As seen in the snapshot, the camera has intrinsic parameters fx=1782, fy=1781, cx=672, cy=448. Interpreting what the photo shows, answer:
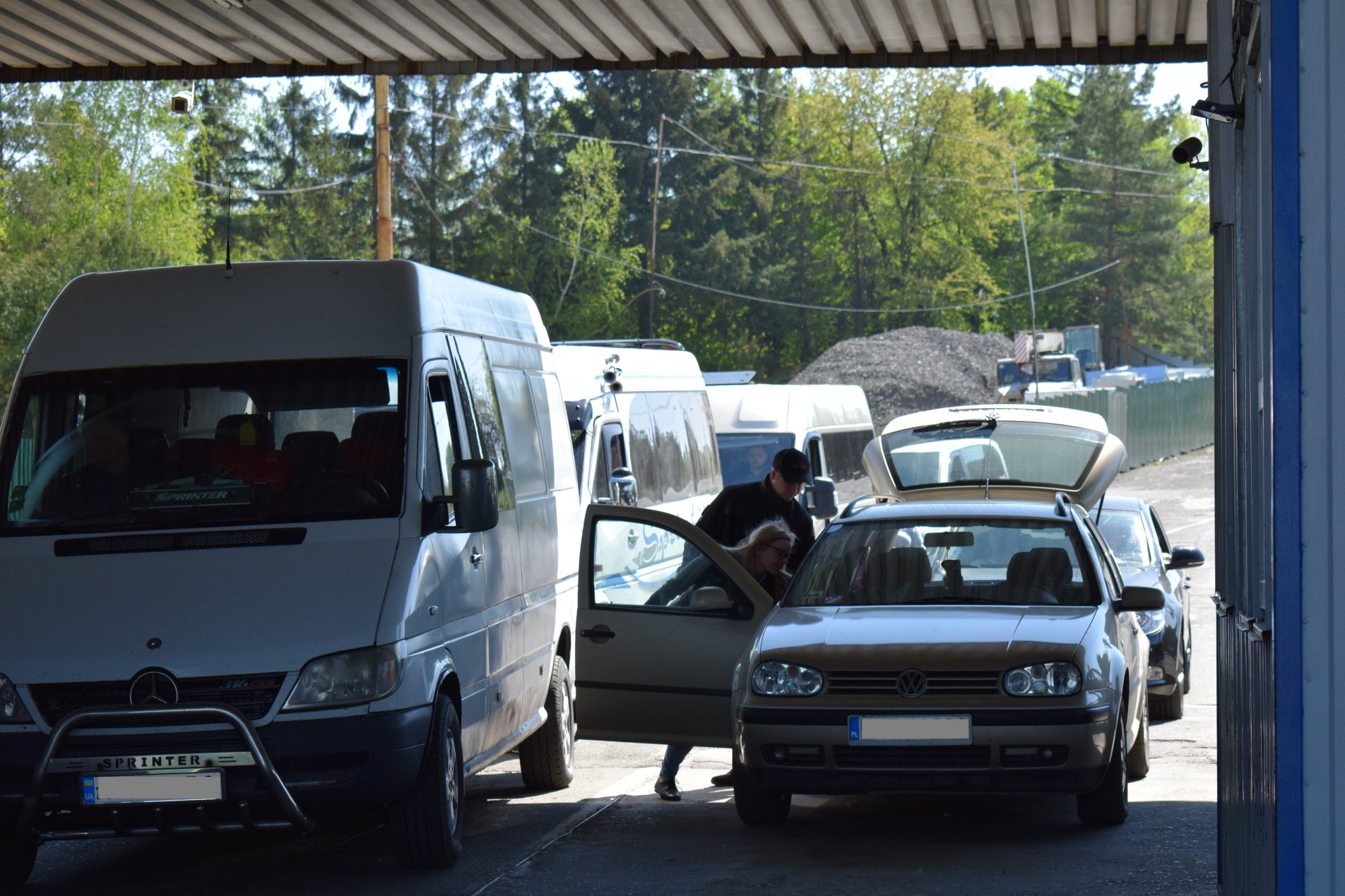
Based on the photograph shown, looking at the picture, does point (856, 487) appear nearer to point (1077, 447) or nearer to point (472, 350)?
point (1077, 447)

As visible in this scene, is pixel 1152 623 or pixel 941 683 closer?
pixel 941 683

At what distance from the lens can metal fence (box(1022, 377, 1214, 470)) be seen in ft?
143

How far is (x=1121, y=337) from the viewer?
96375 millimetres

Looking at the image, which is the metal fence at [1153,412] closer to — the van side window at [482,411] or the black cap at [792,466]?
the black cap at [792,466]

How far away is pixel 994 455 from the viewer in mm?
13969

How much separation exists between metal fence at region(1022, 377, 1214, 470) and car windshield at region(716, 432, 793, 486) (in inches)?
880

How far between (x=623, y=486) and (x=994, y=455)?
292 cm

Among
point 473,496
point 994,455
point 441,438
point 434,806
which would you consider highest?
point 441,438

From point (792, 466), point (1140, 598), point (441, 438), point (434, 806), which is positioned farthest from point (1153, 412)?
point (434, 806)

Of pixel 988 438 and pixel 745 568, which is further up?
pixel 988 438

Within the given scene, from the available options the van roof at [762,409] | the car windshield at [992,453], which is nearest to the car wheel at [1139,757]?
the car windshield at [992,453]

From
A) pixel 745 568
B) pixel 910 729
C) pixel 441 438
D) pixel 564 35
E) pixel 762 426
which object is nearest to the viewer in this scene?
pixel 910 729

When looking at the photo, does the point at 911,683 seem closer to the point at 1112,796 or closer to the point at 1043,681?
the point at 1043,681

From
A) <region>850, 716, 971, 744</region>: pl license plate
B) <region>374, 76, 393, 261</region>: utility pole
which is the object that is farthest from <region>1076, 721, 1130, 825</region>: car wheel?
<region>374, 76, 393, 261</region>: utility pole
